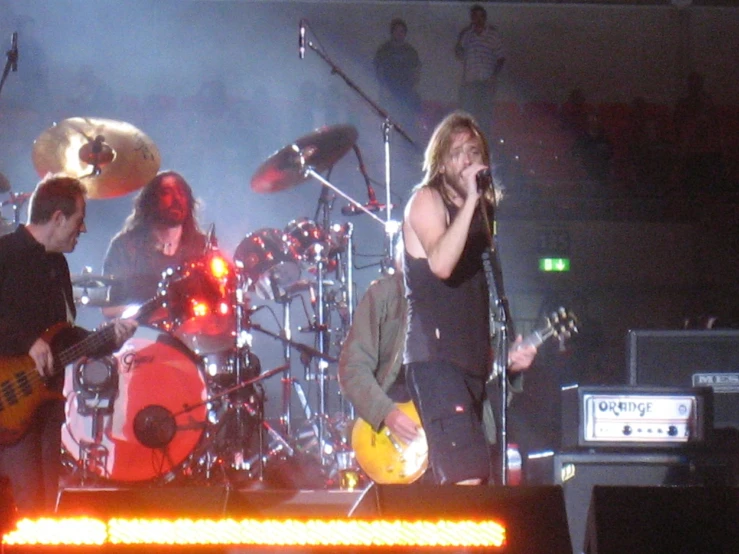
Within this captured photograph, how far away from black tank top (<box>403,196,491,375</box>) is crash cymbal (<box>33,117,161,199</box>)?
193 inches

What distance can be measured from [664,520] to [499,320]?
123cm

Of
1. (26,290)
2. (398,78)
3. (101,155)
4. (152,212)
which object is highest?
(398,78)

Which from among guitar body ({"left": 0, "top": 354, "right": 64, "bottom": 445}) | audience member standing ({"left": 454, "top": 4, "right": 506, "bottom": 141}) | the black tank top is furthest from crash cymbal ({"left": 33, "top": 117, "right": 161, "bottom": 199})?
the black tank top

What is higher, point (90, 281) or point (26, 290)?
point (90, 281)

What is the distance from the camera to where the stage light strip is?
198 cm

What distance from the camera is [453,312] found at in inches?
128

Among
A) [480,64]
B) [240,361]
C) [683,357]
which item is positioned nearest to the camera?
[683,357]

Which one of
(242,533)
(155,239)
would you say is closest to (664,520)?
(242,533)

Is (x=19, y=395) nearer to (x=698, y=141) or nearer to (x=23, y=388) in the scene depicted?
(x=23, y=388)

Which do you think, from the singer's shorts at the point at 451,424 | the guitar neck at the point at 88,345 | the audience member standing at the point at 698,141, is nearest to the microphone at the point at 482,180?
the singer's shorts at the point at 451,424

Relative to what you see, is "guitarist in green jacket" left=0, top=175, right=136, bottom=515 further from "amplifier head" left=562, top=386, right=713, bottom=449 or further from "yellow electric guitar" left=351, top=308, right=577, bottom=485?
"amplifier head" left=562, top=386, right=713, bottom=449

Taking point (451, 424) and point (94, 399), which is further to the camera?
point (94, 399)

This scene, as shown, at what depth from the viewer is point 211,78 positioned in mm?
12125

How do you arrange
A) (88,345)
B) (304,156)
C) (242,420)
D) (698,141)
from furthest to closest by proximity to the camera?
(698,141)
(304,156)
(242,420)
(88,345)
